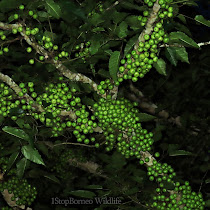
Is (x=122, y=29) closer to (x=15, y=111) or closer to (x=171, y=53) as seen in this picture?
(x=171, y=53)

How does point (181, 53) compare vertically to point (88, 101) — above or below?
above

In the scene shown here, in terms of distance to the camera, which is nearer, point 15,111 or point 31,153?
point 31,153

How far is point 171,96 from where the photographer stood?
480 centimetres

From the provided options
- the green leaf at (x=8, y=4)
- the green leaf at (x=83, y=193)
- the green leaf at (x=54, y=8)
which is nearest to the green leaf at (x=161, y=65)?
the green leaf at (x=54, y=8)

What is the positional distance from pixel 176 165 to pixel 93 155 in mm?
1512

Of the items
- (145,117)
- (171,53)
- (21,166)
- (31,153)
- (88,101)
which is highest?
(171,53)

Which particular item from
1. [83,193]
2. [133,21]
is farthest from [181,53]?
[83,193]

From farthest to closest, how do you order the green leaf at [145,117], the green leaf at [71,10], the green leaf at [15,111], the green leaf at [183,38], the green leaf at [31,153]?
the green leaf at [145,117], the green leaf at [15,111], the green leaf at [31,153], the green leaf at [183,38], the green leaf at [71,10]

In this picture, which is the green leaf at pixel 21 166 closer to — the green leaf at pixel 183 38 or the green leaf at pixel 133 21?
the green leaf at pixel 133 21

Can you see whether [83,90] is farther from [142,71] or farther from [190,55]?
[190,55]

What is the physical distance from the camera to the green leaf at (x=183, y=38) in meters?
2.28

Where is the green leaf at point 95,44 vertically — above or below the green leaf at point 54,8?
below

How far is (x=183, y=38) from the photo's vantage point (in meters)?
2.30

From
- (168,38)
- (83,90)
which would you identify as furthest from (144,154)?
(168,38)
